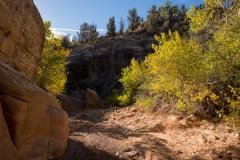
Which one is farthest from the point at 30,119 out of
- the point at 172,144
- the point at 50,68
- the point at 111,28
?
the point at 111,28

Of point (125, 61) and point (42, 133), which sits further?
point (125, 61)

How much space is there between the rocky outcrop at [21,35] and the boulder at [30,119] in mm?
4377

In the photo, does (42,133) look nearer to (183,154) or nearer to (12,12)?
(183,154)

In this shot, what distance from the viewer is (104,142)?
8.29 m

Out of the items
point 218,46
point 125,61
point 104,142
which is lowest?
point 104,142

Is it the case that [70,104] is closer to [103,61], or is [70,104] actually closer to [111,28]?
[103,61]

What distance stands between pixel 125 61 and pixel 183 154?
105 ft

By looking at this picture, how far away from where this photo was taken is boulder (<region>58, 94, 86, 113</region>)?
84.6 ft

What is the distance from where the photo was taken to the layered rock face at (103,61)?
3856 centimetres

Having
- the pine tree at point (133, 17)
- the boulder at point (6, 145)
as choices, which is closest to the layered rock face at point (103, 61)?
the pine tree at point (133, 17)

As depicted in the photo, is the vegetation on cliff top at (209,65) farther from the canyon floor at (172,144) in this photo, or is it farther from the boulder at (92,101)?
the boulder at (92,101)

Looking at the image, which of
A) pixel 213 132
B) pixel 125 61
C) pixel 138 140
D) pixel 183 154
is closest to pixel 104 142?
pixel 138 140

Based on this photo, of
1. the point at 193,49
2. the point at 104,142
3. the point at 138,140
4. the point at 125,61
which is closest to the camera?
the point at 104,142

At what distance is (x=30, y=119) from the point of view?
4.80 m
